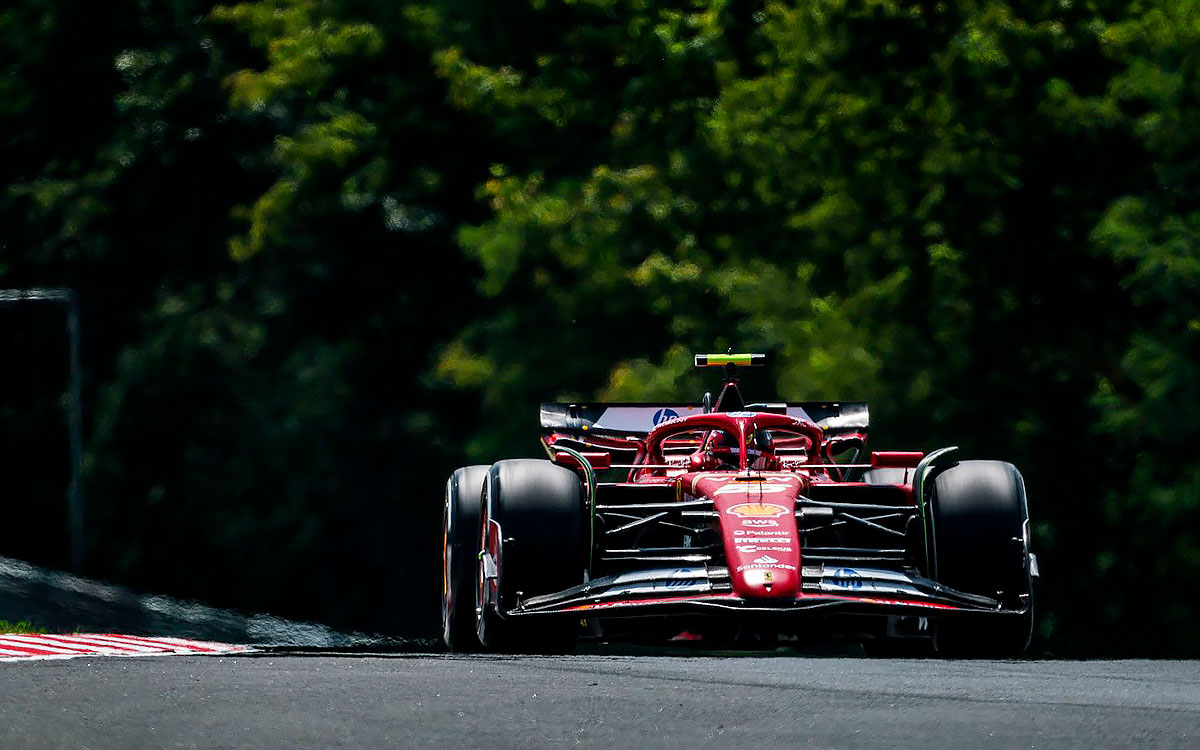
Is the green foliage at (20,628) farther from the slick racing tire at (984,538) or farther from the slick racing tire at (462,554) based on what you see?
the slick racing tire at (984,538)

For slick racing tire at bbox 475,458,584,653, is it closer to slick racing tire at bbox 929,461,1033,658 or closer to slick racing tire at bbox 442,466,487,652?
slick racing tire at bbox 442,466,487,652

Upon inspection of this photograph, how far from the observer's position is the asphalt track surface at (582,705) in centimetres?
952

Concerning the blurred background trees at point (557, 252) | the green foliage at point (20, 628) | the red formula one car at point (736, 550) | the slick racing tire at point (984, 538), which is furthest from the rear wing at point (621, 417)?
the blurred background trees at point (557, 252)

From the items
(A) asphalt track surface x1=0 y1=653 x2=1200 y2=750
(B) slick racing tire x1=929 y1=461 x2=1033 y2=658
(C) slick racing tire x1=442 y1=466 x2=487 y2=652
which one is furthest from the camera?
(C) slick racing tire x1=442 y1=466 x2=487 y2=652

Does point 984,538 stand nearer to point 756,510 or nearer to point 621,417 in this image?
point 756,510

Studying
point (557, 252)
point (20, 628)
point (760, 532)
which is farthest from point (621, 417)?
point (557, 252)

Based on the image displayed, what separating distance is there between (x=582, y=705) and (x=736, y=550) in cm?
244

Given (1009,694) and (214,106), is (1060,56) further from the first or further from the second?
(1009,694)

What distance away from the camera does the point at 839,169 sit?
28.6 meters

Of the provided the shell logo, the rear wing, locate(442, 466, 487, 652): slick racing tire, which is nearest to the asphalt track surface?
locate(442, 466, 487, 652): slick racing tire

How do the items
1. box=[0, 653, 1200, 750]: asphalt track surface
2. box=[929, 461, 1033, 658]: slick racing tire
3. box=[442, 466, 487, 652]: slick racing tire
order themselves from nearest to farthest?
box=[0, 653, 1200, 750]: asphalt track surface → box=[929, 461, 1033, 658]: slick racing tire → box=[442, 466, 487, 652]: slick racing tire

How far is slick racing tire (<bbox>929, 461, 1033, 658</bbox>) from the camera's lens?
1359 cm

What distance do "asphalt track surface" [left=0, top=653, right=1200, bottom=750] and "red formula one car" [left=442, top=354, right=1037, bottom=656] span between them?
0.87ft

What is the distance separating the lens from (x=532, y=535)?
13375 millimetres
